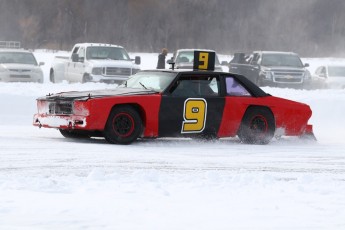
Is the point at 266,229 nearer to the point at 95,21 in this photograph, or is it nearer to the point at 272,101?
the point at 272,101

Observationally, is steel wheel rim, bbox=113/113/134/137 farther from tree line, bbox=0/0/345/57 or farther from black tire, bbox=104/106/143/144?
tree line, bbox=0/0/345/57

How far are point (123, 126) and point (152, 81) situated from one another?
4.16ft

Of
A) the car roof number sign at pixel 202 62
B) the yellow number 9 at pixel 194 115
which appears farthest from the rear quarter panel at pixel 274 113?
the car roof number sign at pixel 202 62

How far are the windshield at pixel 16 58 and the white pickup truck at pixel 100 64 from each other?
191 cm

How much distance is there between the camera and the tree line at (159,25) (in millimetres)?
62219

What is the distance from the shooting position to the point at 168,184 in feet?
28.8

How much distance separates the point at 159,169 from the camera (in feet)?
33.0

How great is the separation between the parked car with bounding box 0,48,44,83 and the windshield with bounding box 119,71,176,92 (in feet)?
53.4

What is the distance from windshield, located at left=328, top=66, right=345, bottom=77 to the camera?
33.4 m

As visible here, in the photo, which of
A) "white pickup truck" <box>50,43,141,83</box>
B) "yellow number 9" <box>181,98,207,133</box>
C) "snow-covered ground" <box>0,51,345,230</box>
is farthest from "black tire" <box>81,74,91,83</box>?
"yellow number 9" <box>181,98,207,133</box>

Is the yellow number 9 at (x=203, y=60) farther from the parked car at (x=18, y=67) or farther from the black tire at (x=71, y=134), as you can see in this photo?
the parked car at (x=18, y=67)

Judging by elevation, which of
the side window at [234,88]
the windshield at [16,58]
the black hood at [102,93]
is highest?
the side window at [234,88]

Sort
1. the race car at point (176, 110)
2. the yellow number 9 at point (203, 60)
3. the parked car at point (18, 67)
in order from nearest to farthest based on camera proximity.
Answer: the race car at point (176, 110), the yellow number 9 at point (203, 60), the parked car at point (18, 67)

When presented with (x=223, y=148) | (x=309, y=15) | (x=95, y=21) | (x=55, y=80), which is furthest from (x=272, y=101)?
(x=309, y=15)
